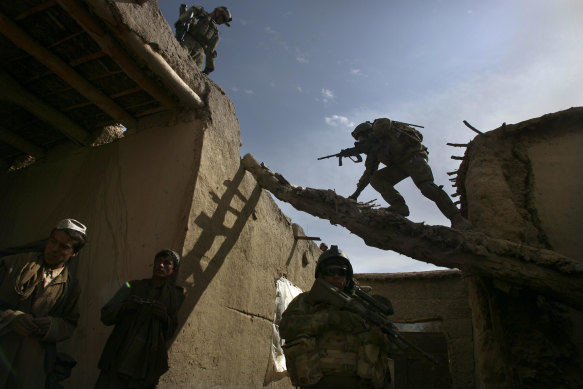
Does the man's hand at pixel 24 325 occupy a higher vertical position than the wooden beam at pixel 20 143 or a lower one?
lower

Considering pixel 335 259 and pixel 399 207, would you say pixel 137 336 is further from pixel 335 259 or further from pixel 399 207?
pixel 399 207

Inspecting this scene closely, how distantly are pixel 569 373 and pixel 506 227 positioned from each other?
1.50 meters

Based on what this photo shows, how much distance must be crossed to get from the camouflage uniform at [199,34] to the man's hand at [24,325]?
15.6 ft

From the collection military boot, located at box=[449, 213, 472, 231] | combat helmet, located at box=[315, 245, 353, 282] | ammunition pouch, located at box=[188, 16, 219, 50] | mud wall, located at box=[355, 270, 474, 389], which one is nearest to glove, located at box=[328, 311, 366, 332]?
combat helmet, located at box=[315, 245, 353, 282]

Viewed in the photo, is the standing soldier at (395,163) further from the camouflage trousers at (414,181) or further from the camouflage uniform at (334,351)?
the camouflage uniform at (334,351)

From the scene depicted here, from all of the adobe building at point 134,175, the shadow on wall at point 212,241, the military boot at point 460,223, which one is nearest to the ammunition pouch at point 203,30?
the adobe building at point 134,175

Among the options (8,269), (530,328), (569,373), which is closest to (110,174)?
(8,269)

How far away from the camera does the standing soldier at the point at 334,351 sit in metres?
2.68

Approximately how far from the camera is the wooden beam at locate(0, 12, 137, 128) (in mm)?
3143

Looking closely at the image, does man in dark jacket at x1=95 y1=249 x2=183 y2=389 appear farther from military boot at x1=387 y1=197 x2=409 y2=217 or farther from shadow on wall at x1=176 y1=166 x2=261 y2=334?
military boot at x1=387 y1=197 x2=409 y2=217

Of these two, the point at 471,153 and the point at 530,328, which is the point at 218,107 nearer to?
the point at 471,153

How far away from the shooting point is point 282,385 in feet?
17.0

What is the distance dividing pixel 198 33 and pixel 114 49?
297 cm

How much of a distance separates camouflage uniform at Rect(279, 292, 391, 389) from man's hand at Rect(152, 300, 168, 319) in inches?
39.7
